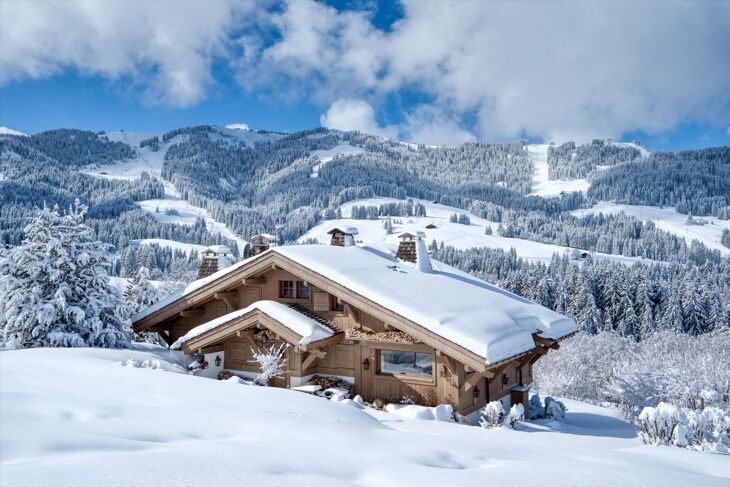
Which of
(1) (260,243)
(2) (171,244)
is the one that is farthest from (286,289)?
(2) (171,244)

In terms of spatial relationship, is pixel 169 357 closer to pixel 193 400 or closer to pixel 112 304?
pixel 112 304

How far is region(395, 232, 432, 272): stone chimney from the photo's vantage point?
18312 millimetres

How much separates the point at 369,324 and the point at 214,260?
356 inches

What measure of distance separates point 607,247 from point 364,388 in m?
171

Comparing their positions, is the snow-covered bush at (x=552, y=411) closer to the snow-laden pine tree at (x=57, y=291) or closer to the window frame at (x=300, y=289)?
the window frame at (x=300, y=289)

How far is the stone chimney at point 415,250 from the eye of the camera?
18312mm

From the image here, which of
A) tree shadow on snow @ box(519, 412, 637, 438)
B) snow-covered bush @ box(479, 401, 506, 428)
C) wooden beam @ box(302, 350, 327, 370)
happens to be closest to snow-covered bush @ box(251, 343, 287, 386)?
wooden beam @ box(302, 350, 327, 370)

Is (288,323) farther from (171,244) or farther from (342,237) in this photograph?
(171,244)

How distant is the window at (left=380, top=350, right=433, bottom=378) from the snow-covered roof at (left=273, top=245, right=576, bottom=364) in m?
1.63

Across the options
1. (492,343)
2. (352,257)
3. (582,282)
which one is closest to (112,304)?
(352,257)

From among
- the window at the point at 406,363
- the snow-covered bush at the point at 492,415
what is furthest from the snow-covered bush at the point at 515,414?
the window at the point at 406,363

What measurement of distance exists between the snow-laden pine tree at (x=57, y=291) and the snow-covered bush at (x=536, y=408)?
14.4 meters

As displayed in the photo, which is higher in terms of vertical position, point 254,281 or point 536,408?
point 254,281

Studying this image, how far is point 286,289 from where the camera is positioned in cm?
1725
